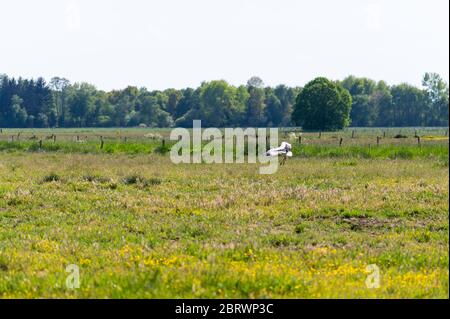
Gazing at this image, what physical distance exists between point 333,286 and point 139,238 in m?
5.58

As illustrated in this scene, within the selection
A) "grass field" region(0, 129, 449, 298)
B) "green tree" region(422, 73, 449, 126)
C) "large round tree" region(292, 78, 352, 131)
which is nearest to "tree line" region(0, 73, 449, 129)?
"green tree" region(422, 73, 449, 126)

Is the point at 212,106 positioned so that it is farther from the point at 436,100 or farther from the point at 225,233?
the point at 225,233

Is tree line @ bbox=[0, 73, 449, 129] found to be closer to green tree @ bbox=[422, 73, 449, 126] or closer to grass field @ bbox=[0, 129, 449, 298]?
green tree @ bbox=[422, 73, 449, 126]

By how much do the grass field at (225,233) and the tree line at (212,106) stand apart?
13202 centimetres

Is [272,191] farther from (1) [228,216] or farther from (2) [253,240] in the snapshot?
(2) [253,240]

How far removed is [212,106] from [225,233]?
143225 millimetres

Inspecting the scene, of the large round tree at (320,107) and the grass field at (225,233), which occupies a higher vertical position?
the large round tree at (320,107)

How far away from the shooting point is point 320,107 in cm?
10600

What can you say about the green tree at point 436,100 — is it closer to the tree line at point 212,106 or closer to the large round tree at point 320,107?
the tree line at point 212,106

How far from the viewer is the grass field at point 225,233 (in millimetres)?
7727

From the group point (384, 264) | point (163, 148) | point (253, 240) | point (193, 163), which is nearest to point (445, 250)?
point (384, 264)

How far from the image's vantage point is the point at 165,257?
1002cm

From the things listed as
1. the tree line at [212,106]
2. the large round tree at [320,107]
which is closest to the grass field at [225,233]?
the large round tree at [320,107]

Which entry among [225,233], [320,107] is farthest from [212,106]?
[225,233]
